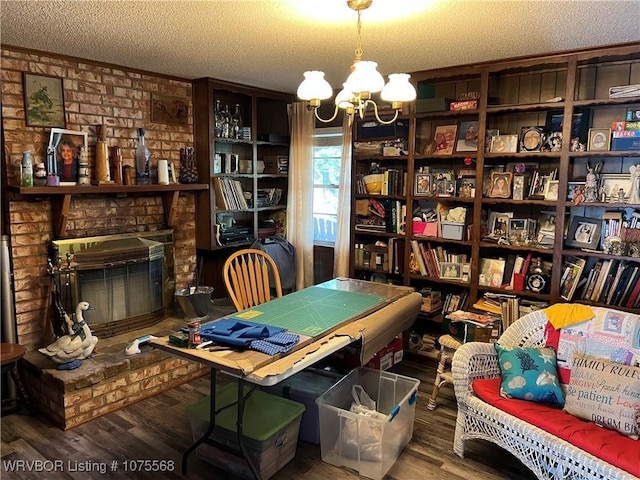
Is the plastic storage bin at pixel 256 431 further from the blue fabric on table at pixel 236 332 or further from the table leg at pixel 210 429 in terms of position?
the blue fabric on table at pixel 236 332

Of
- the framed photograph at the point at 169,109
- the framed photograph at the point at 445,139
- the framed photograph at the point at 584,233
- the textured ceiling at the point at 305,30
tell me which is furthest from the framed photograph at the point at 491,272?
the framed photograph at the point at 169,109

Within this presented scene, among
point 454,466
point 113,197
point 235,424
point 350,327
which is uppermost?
point 113,197

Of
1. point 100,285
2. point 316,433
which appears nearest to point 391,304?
point 316,433

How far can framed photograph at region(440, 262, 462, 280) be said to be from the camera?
12.0 ft

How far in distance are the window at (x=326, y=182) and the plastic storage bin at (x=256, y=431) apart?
246 cm

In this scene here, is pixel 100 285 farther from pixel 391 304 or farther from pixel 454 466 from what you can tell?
pixel 454 466

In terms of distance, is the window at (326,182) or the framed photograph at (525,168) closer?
the framed photograph at (525,168)

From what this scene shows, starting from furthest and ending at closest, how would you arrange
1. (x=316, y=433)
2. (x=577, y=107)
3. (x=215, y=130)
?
(x=215, y=130), (x=577, y=107), (x=316, y=433)

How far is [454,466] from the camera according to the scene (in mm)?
2475

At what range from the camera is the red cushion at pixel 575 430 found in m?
1.95

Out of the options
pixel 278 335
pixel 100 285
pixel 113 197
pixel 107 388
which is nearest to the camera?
pixel 278 335

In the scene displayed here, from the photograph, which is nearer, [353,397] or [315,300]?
[353,397]

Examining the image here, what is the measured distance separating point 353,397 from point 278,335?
2.37 feet

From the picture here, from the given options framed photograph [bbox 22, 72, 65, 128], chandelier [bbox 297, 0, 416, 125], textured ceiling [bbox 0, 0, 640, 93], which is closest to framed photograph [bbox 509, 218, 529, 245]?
textured ceiling [bbox 0, 0, 640, 93]
